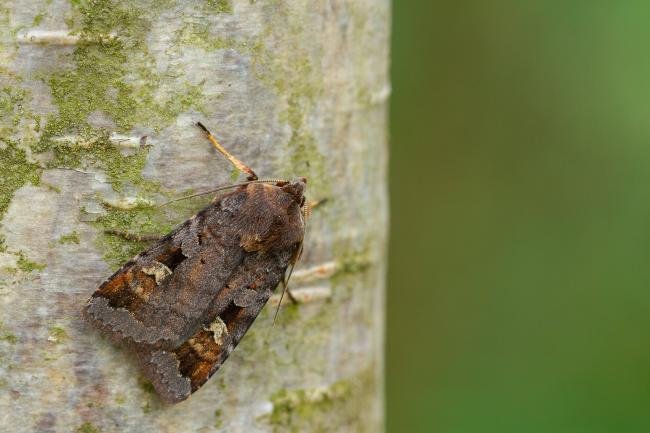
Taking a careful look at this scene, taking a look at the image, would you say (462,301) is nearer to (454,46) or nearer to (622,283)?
(622,283)

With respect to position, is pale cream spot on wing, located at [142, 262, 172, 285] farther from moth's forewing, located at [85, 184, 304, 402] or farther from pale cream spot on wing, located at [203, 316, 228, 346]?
pale cream spot on wing, located at [203, 316, 228, 346]

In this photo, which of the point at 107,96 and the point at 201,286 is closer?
the point at 107,96

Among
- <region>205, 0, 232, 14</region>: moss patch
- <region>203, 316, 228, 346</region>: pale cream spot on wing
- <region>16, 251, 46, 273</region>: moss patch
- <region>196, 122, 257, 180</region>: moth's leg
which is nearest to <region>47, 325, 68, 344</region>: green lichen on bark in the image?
<region>16, 251, 46, 273</region>: moss patch

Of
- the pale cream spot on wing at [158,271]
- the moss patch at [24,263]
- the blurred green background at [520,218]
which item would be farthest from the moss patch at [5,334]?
the blurred green background at [520,218]

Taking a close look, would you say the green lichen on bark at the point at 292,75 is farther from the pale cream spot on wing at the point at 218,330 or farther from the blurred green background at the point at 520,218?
the blurred green background at the point at 520,218

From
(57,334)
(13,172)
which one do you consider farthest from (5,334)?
(13,172)

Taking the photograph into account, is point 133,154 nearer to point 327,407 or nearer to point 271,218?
point 271,218
